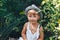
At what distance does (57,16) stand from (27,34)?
566 mm

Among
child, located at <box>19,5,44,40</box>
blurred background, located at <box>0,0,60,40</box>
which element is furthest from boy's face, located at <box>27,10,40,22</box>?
blurred background, located at <box>0,0,60,40</box>

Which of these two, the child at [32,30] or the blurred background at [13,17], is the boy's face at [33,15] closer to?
the child at [32,30]

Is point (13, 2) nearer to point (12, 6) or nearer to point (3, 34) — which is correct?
point (12, 6)

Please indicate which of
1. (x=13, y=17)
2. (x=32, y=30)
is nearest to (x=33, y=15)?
(x=32, y=30)

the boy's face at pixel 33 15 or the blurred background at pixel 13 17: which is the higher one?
the blurred background at pixel 13 17

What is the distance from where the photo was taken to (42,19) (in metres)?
3.59

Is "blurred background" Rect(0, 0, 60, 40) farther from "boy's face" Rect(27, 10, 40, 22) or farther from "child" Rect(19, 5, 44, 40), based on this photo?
"boy's face" Rect(27, 10, 40, 22)

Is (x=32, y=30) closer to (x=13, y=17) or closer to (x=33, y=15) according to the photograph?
(x=33, y=15)

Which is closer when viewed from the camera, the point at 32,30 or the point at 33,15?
the point at 33,15

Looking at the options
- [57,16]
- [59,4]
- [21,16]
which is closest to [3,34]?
[21,16]

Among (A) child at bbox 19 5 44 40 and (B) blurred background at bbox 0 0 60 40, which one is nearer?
(A) child at bbox 19 5 44 40

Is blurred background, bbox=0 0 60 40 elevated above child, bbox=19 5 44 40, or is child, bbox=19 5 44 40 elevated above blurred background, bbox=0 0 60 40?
blurred background, bbox=0 0 60 40

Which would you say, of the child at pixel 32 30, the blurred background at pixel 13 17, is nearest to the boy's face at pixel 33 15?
the child at pixel 32 30

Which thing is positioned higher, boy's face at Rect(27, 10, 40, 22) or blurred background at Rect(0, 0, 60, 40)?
blurred background at Rect(0, 0, 60, 40)
